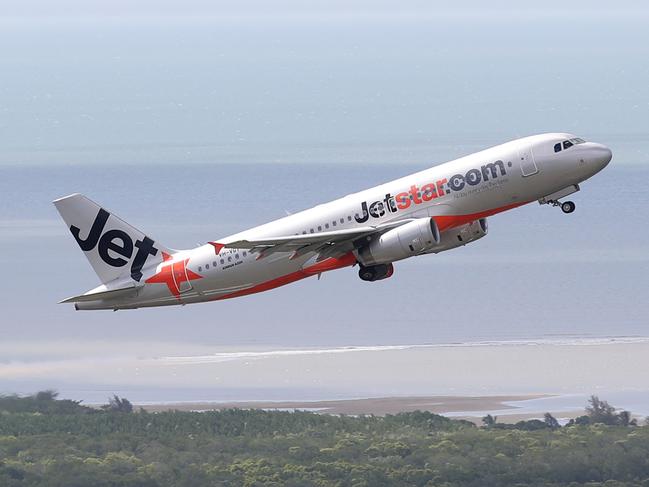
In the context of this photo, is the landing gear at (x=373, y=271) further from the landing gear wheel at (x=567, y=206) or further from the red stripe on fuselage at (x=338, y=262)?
the landing gear wheel at (x=567, y=206)

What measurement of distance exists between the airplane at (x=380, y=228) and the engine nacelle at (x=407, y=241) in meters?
0.05

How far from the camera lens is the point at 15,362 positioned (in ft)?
638

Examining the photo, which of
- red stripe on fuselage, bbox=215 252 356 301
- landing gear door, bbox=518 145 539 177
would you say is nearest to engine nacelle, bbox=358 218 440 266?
red stripe on fuselage, bbox=215 252 356 301

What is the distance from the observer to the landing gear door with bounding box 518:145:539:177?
87.1 metres

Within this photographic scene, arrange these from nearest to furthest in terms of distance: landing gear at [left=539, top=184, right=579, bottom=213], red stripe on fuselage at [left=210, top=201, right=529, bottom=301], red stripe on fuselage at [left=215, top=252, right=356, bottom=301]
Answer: landing gear at [left=539, top=184, right=579, bottom=213]
red stripe on fuselage at [left=210, top=201, right=529, bottom=301]
red stripe on fuselage at [left=215, top=252, right=356, bottom=301]

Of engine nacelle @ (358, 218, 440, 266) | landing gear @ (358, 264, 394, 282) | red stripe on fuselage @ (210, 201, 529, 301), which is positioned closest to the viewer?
engine nacelle @ (358, 218, 440, 266)

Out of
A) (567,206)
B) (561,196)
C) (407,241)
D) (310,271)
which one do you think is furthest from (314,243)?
(567,206)

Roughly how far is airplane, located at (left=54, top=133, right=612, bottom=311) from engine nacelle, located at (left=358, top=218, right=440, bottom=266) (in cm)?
5

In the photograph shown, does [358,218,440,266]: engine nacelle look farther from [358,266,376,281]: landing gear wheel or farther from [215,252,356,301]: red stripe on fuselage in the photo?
[215,252,356,301]: red stripe on fuselage

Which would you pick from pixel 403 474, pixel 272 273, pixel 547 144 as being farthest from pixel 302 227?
pixel 403 474

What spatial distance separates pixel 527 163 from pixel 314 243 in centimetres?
1221

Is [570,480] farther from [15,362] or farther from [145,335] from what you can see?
[15,362]

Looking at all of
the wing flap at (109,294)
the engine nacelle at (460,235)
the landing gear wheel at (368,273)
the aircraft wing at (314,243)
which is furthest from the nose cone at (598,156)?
the wing flap at (109,294)

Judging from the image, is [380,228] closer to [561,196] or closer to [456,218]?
[456,218]
